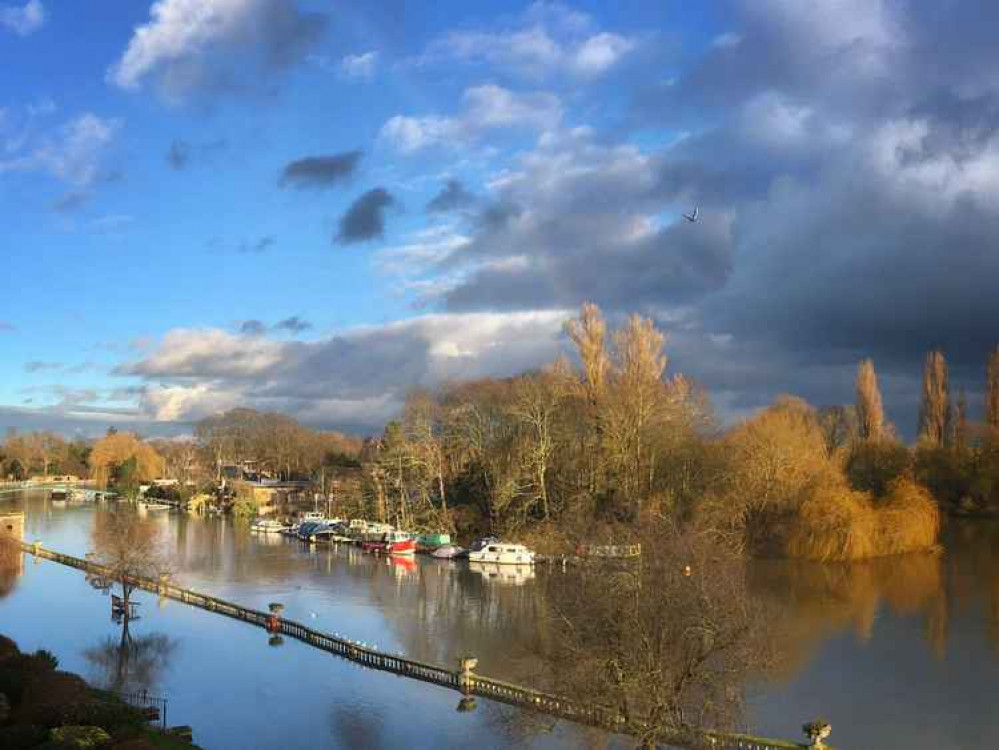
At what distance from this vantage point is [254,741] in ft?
64.8

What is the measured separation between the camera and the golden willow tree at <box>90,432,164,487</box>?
10975 cm

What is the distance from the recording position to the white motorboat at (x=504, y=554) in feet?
152

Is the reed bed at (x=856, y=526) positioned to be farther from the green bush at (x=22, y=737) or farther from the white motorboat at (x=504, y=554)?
the green bush at (x=22, y=737)

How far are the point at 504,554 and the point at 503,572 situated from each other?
219 cm

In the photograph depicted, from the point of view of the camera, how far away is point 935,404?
244ft

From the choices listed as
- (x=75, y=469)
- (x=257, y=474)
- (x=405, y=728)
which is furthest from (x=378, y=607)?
(x=75, y=469)

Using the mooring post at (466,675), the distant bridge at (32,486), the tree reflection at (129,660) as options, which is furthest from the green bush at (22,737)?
the distant bridge at (32,486)

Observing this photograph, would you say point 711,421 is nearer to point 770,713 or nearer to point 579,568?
point 770,713

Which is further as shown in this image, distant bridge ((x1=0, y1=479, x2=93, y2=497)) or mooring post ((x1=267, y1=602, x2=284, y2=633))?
distant bridge ((x1=0, y1=479, x2=93, y2=497))

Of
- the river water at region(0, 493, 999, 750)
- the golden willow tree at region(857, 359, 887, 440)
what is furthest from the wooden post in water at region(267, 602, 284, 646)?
the golden willow tree at region(857, 359, 887, 440)

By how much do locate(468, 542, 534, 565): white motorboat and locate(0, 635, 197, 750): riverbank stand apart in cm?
2857

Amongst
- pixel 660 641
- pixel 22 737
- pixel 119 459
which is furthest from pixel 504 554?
pixel 119 459

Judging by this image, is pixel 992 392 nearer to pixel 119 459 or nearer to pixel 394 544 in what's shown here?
pixel 394 544

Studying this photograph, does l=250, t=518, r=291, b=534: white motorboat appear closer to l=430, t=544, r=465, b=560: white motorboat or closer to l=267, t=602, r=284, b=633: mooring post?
l=430, t=544, r=465, b=560: white motorboat
